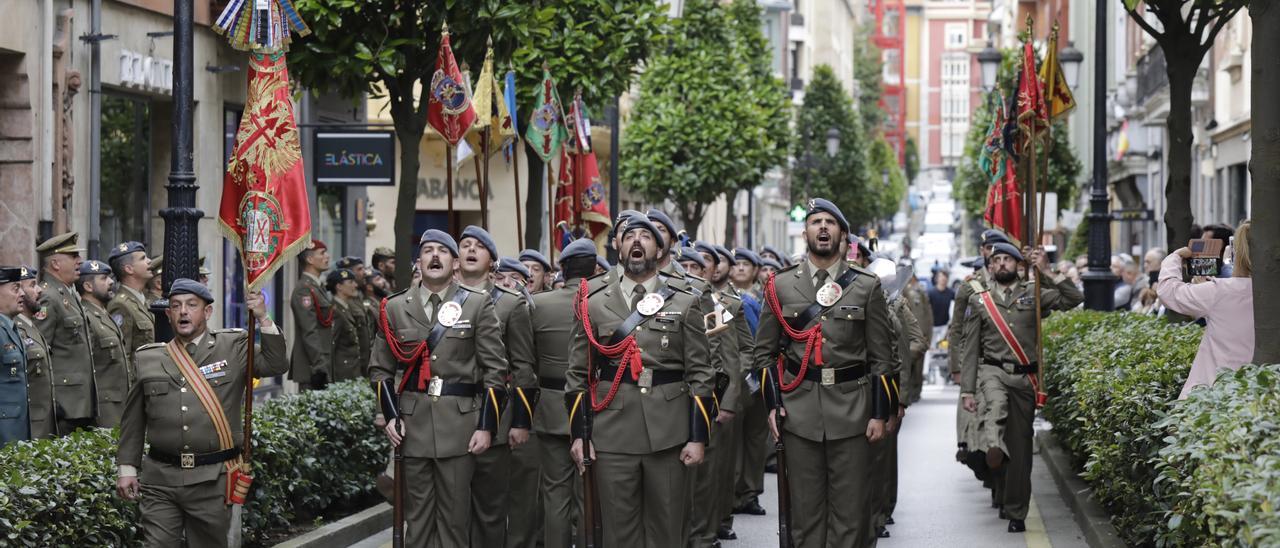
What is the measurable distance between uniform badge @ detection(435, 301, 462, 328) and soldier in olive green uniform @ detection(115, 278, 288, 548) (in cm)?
118

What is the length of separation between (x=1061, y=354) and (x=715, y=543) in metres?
4.89

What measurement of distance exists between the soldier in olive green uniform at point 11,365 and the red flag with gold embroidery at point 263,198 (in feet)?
4.08

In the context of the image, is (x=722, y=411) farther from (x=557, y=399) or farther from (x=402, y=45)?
(x=402, y=45)


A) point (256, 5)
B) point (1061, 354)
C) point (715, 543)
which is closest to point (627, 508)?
point (715, 543)

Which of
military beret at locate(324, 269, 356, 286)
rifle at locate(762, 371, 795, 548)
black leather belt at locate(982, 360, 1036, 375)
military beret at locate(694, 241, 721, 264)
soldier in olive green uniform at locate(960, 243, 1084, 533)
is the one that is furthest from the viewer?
military beret at locate(324, 269, 356, 286)

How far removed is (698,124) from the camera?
41750 millimetres

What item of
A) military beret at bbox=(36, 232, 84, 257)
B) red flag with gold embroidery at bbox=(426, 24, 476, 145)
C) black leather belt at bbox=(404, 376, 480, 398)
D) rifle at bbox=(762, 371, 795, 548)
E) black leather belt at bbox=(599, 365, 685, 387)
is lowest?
rifle at bbox=(762, 371, 795, 548)

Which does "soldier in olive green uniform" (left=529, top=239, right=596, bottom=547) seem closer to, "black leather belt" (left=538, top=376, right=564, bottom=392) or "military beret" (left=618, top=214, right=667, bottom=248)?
"black leather belt" (left=538, top=376, right=564, bottom=392)

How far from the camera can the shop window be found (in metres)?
18.8

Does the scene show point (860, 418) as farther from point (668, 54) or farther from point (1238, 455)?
point (668, 54)

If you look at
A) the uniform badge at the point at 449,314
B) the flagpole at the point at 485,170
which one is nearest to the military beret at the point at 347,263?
the flagpole at the point at 485,170

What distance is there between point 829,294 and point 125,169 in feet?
35.3

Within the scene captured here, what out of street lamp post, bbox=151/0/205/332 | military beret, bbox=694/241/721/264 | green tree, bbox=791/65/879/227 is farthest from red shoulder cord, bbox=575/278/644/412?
green tree, bbox=791/65/879/227

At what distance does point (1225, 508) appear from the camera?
6816mm
